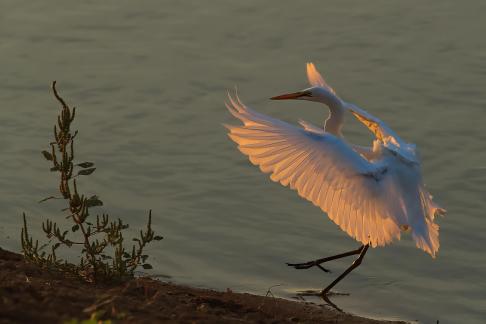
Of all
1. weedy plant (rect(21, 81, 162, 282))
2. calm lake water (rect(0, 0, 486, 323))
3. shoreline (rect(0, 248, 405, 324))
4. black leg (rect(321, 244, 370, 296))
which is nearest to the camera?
shoreline (rect(0, 248, 405, 324))

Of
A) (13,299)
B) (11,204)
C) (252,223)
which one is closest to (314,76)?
(252,223)

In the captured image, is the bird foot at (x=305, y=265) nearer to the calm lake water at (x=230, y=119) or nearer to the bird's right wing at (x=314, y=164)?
the calm lake water at (x=230, y=119)

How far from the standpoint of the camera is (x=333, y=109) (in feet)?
32.0

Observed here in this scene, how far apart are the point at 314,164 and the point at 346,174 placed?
0.81ft

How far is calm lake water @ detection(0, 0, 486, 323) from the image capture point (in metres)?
9.98

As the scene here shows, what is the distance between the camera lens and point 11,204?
1105 cm

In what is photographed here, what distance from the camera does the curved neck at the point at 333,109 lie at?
972 centimetres

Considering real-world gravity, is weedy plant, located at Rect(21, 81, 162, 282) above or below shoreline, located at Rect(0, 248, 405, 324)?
above

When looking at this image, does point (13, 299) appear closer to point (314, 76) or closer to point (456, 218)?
point (314, 76)

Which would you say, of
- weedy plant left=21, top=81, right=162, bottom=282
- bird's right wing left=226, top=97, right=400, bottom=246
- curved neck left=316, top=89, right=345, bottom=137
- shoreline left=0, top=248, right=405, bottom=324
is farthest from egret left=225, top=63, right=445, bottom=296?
weedy plant left=21, top=81, right=162, bottom=282

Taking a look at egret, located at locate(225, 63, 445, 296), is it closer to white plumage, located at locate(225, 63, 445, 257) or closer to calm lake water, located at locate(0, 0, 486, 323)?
white plumage, located at locate(225, 63, 445, 257)

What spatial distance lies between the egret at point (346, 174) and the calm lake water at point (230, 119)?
0.86 metres

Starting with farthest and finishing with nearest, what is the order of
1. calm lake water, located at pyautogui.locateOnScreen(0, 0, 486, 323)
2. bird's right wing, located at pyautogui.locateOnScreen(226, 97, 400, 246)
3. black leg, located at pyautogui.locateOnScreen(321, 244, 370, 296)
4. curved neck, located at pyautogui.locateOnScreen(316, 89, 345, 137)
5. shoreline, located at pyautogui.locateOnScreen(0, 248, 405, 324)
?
calm lake water, located at pyautogui.locateOnScreen(0, 0, 486, 323)
curved neck, located at pyautogui.locateOnScreen(316, 89, 345, 137)
black leg, located at pyautogui.locateOnScreen(321, 244, 370, 296)
bird's right wing, located at pyautogui.locateOnScreen(226, 97, 400, 246)
shoreline, located at pyautogui.locateOnScreen(0, 248, 405, 324)

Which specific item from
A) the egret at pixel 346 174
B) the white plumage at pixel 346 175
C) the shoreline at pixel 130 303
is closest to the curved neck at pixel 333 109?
the egret at pixel 346 174
